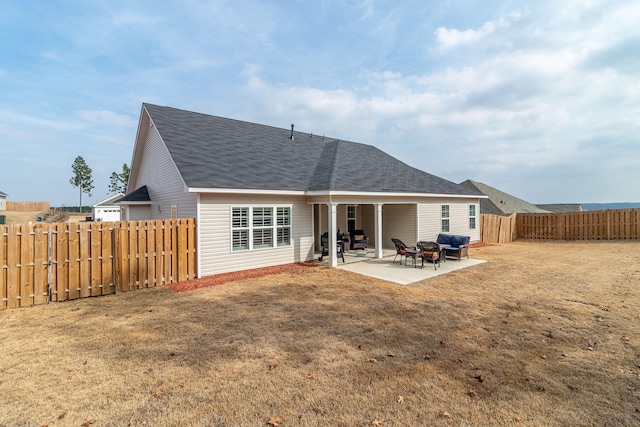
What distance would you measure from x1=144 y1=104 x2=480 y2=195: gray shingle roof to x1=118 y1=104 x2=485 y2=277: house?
0.16 feet

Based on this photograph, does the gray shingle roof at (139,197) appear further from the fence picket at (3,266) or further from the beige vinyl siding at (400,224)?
the beige vinyl siding at (400,224)

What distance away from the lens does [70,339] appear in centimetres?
535

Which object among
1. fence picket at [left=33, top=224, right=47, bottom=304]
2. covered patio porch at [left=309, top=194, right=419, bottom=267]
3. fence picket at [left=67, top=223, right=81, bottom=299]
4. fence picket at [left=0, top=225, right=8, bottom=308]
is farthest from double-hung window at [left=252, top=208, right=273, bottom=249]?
fence picket at [left=0, top=225, right=8, bottom=308]

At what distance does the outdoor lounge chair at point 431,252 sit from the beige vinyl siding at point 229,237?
16.6 ft

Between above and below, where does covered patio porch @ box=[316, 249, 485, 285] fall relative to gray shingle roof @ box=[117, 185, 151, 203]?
below

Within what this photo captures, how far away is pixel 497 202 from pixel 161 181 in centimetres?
3679

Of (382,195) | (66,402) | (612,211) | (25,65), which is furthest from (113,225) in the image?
(612,211)

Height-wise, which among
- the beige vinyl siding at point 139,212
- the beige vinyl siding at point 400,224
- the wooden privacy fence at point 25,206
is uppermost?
the wooden privacy fence at point 25,206

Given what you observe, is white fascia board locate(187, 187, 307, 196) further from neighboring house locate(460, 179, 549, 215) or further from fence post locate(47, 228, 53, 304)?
neighboring house locate(460, 179, 549, 215)

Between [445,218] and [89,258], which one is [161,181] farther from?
[445,218]

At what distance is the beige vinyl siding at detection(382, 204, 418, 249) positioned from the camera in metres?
15.9

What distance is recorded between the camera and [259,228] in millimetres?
11555

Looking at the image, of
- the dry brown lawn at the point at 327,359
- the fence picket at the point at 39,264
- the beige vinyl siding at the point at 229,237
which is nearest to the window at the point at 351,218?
the beige vinyl siding at the point at 229,237

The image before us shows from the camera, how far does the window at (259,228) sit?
11.0 m
